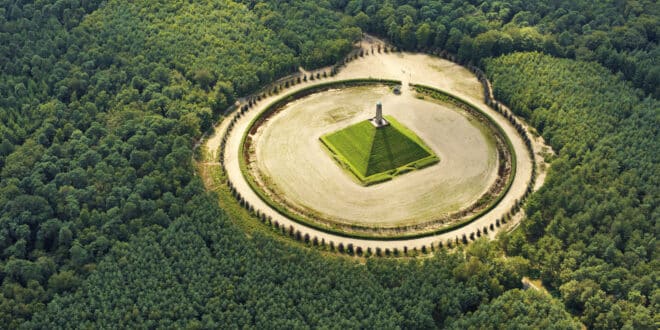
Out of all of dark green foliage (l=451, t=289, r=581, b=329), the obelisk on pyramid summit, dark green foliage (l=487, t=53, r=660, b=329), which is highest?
the obelisk on pyramid summit

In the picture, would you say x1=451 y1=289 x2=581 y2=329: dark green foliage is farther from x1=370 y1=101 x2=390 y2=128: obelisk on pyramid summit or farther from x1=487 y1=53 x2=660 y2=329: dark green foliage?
x1=370 y1=101 x2=390 y2=128: obelisk on pyramid summit

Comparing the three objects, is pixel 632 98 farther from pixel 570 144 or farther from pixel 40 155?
pixel 40 155

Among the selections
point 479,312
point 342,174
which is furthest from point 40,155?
point 479,312

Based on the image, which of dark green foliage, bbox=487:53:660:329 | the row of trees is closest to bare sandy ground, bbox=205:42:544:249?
dark green foliage, bbox=487:53:660:329

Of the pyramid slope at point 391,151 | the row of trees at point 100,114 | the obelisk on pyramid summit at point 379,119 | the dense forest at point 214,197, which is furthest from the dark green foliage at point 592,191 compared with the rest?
the row of trees at point 100,114

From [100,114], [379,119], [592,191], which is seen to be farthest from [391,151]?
[100,114]
